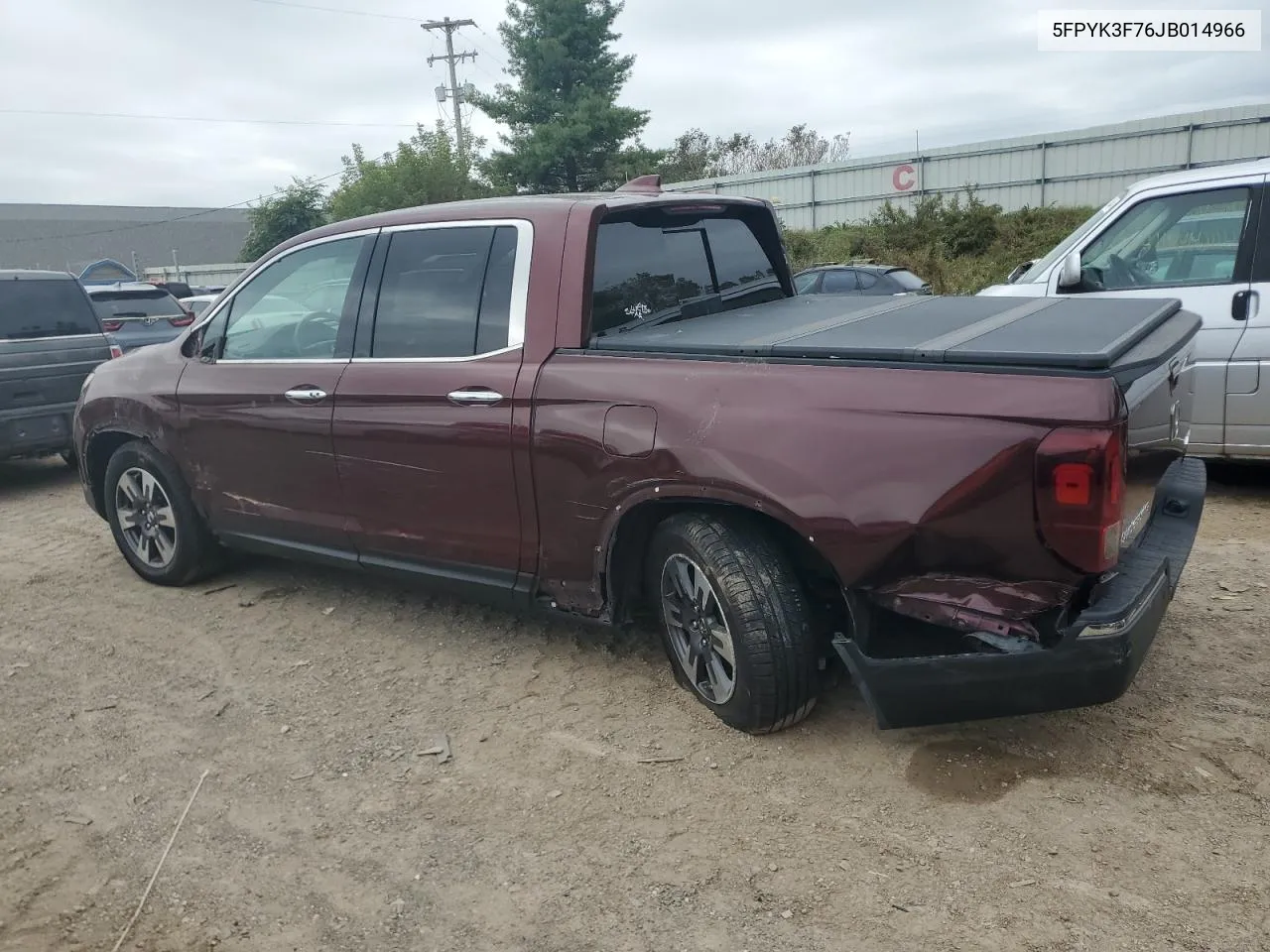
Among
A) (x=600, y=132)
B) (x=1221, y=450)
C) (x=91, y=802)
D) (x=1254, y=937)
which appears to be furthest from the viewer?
(x=600, y=132)

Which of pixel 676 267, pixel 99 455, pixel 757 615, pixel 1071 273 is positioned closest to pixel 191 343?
pixel 99 455

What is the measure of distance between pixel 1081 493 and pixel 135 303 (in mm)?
11974

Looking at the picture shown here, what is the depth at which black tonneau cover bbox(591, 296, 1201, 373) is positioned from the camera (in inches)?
104

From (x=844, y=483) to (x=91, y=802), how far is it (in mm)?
2626

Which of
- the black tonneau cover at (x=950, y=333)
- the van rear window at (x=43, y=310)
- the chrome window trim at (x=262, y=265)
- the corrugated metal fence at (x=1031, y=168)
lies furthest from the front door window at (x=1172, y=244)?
the corrugated metal fence at (x=1031, y=168)

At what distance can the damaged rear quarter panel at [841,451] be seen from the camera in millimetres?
2596

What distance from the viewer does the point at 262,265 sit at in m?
4.68

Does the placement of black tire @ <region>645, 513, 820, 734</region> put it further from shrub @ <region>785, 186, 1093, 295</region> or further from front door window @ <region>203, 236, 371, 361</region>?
shrub @ <region>785, 186, 1093, 295</region>

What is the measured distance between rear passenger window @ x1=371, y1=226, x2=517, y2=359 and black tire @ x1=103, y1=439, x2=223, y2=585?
162 cm

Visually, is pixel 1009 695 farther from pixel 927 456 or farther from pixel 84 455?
pixel 84 455

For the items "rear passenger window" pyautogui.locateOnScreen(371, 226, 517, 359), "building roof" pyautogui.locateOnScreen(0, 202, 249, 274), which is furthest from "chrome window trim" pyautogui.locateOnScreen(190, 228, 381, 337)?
"building roof" pyautogui.locateOnScreen(0, 202, 249, 274)

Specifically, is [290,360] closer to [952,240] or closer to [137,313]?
[137,313]

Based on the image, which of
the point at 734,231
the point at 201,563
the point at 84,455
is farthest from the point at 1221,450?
the point at 84,455

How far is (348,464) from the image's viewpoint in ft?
13.6
